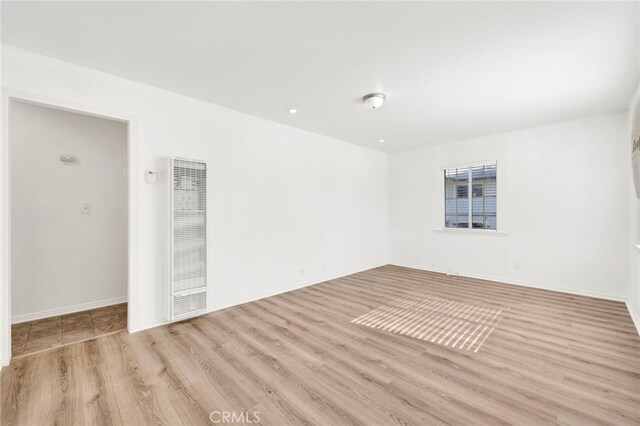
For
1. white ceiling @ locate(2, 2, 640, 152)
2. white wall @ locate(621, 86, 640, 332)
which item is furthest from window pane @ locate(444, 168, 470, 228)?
white wall @ locate(621, 86, 640, 332)

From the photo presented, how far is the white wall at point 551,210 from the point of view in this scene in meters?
4.00

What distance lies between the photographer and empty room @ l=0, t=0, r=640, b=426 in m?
1.96

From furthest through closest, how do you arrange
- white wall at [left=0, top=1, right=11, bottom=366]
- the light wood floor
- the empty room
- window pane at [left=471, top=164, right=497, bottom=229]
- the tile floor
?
1. window pane at [left=471, top=164, right=497, bottom=229]
2. the tile floor
3. white wall at [left=0, top=1, right=11, bottom=366]
4. the empty room
5. the light wood floor

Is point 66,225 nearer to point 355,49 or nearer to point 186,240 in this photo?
point 186,240

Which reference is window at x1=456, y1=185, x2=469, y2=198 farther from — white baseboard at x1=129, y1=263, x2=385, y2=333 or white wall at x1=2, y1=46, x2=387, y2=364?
white baseboard at x1=129, y1=263, x2=385, y2=333

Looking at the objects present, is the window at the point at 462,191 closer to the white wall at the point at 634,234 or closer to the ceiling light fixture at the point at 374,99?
the white wall at the point at 634,234

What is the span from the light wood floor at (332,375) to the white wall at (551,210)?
1.05m

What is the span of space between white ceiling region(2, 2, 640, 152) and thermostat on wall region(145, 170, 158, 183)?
952 millimetres

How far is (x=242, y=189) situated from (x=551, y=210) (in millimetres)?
4797

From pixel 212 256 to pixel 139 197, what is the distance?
1.08 metres

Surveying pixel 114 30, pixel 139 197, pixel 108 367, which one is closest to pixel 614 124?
pixel 114 30

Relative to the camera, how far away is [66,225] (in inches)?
142

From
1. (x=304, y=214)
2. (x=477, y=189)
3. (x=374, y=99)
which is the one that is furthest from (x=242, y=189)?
(x=477, y=189)

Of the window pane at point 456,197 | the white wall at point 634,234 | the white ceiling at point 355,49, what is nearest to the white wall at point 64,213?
the white ceiling at point 355,49
